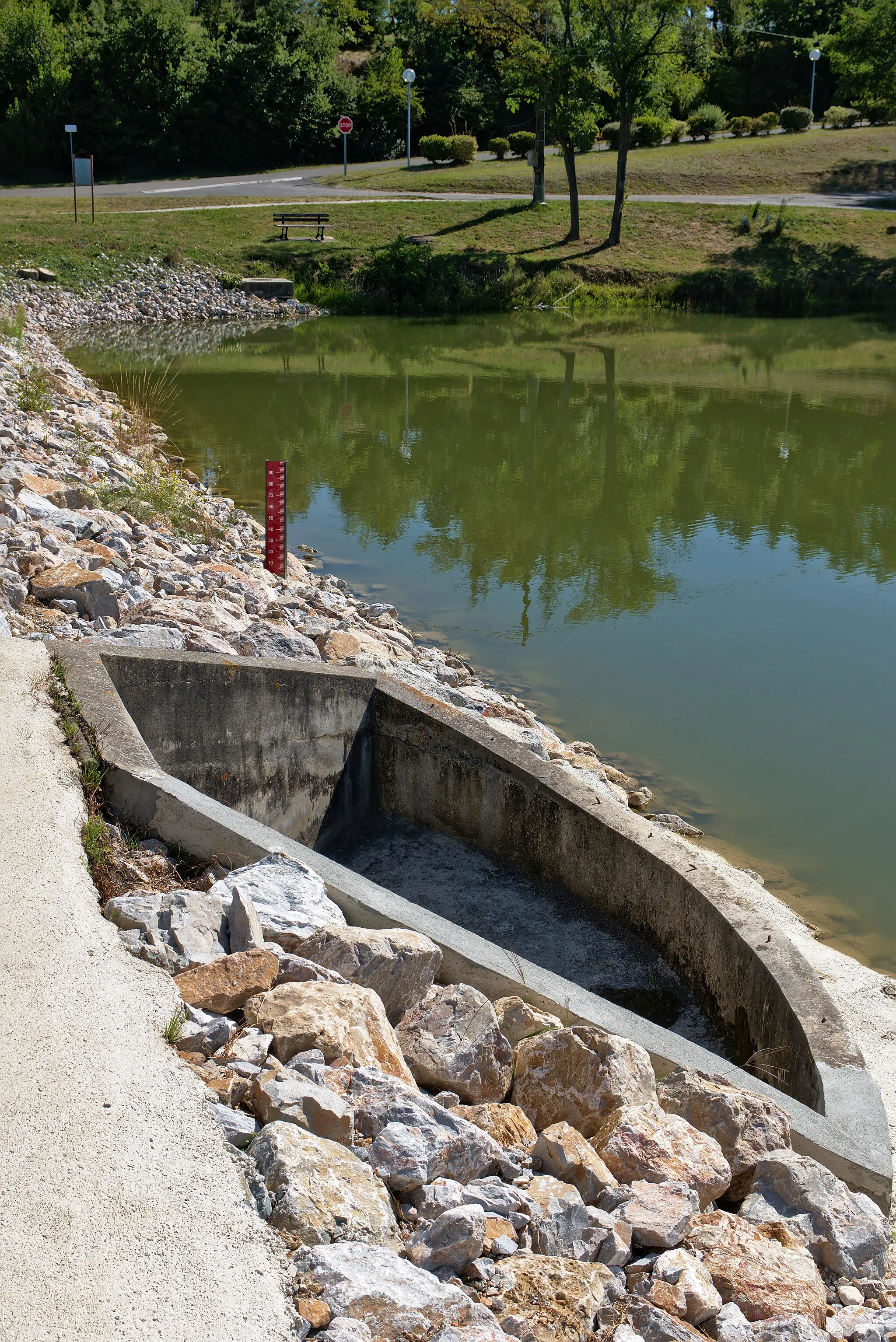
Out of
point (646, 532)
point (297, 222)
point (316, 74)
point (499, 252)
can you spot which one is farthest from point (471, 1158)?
point (316, 74)

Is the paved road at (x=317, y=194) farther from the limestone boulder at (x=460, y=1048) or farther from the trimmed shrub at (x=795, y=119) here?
the limestone boulder at (x=460, y=1048)

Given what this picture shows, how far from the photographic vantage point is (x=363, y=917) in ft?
14.6

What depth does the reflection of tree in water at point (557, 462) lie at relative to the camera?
44.6 feet

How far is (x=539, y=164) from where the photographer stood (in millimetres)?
39562

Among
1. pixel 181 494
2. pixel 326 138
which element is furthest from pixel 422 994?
pixel 326 138

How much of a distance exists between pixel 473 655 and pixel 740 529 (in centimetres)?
558

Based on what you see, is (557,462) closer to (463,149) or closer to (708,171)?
(708,171)

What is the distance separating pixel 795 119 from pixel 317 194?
25434 mm

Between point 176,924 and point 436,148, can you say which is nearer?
point 176,924

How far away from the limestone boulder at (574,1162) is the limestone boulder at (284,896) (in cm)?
114

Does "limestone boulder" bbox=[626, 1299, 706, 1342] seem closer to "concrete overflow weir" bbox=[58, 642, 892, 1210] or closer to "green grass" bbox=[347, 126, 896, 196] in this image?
"concrete overflow weir" bbox=[58, 642, 892, 1210]

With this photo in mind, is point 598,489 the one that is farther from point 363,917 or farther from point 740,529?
point 363,917

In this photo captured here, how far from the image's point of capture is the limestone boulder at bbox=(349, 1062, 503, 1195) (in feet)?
10.1

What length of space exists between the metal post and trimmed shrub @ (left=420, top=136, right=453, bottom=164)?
24.8 feet
